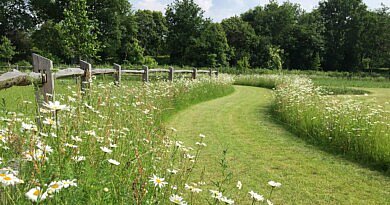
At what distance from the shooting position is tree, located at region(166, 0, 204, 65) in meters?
49.2

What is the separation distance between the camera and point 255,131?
7207 mm

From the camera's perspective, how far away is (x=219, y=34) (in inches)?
1810

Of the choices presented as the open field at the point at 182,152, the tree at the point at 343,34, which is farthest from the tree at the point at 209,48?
the open field at the point at 182,152

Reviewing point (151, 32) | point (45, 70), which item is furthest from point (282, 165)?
point (151, 32)

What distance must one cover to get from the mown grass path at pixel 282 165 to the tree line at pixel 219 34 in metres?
30.4

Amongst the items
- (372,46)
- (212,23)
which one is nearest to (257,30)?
(212,23)

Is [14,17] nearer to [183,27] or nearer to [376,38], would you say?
[183,27]

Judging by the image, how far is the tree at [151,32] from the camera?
204 feet

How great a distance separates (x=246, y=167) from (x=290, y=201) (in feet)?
3.81

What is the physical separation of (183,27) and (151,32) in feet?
49.3

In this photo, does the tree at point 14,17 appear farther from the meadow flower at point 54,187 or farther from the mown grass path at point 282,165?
the meadow flower at point 54,187

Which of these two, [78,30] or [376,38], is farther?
[376,38]

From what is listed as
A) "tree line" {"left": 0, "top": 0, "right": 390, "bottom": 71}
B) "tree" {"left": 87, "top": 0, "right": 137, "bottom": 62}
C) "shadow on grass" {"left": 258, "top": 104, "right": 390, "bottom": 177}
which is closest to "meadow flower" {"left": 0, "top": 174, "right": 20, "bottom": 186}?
"shadow on grass" {"left": 258, "top": 104, "right": 390, "bottom": 177}

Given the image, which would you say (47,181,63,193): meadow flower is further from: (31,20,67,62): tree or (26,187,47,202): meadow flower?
(31,20,67,62): tree
